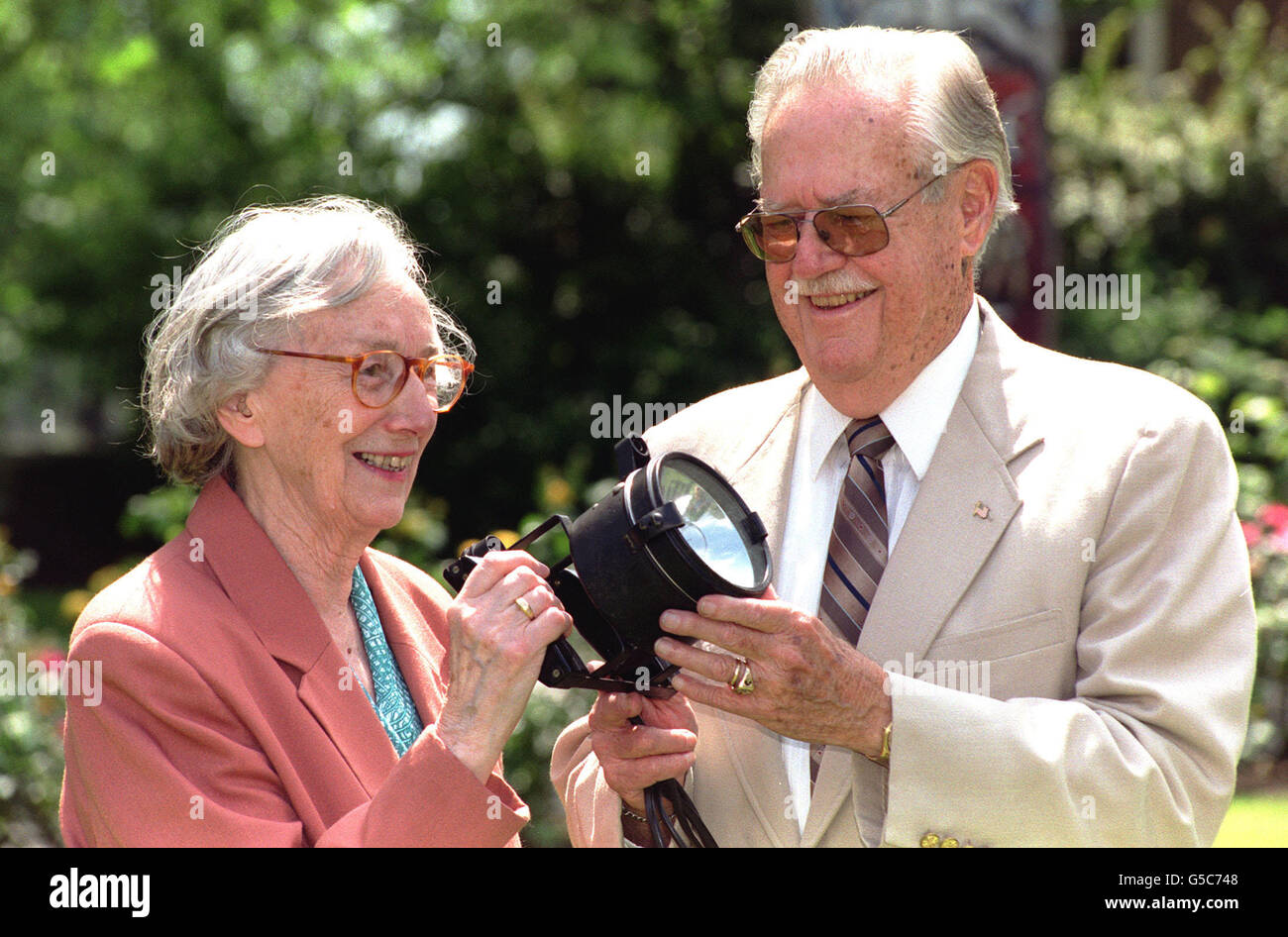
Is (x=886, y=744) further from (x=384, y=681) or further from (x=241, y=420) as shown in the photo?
(x=241, y=420)

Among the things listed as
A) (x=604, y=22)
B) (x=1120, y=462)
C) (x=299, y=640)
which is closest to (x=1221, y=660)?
(x=1120, y=462)

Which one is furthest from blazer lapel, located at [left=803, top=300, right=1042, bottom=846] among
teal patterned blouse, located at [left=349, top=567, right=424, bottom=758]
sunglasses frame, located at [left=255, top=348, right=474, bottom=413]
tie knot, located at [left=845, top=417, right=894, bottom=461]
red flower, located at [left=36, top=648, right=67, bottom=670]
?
red flower, located at [left=36, top=648, right=67, bottom=670]

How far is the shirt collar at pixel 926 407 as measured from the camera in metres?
2.81

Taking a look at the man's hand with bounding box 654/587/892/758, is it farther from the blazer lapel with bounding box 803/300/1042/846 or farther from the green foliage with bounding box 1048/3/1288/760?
the green foliage with bounding box 1048/3/1288/760

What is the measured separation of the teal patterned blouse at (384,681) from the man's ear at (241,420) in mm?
389

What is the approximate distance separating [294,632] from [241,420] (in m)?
0.44

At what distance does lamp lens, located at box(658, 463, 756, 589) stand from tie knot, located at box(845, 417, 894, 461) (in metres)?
0.39

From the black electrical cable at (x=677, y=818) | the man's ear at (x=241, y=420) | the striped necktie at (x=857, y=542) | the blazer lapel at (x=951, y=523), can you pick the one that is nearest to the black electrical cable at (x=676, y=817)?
the black electrical cable at (x=677, y=818)

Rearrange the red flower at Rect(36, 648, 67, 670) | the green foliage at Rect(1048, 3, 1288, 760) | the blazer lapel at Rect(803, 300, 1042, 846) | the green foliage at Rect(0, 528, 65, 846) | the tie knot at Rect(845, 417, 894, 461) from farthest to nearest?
1. the green foliage at Rect(1048, 3, 1288, 760)
2. the red flower at Rect(36, 648, 67, 670)
3. the green foliage at Rect(0, 528, 65, 846)
4. the tie knot at Rect(845, 417, 894, 461)
5. the blazer lapel at Rect(803, 300, 1042, 846)

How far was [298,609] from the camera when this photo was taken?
2.75 m

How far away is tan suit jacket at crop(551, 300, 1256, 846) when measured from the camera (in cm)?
245
